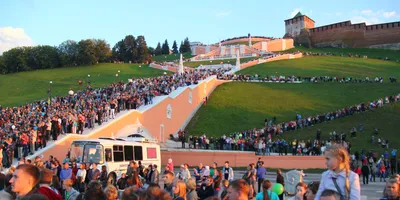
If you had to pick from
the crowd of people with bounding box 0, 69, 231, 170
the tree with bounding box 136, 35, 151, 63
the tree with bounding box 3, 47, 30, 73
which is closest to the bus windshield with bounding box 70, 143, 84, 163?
the crowd of people with bounding box 0, 69, 231, 170

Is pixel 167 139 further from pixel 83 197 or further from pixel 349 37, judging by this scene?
pixel 349 37

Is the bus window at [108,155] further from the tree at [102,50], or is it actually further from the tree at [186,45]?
the tree at [186,45]

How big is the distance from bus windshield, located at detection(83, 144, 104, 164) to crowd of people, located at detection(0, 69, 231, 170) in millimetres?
3924

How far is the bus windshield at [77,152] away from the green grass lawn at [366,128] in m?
17.0

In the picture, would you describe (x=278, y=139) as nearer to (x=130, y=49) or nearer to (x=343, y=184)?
(x=343, y=184)

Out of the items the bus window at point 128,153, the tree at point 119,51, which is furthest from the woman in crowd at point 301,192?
the tree at point 119,51

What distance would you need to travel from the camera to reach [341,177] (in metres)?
4.93

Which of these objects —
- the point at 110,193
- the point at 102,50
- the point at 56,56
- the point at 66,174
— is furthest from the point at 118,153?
the point at 56,56

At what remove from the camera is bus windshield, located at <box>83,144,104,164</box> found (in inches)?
658

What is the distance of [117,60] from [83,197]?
81663mm

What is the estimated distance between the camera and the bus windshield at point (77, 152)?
55.3 ft

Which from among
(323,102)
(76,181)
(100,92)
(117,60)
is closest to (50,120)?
(76,181)

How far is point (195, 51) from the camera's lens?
309 ft

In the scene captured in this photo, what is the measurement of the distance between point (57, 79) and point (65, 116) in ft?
134
